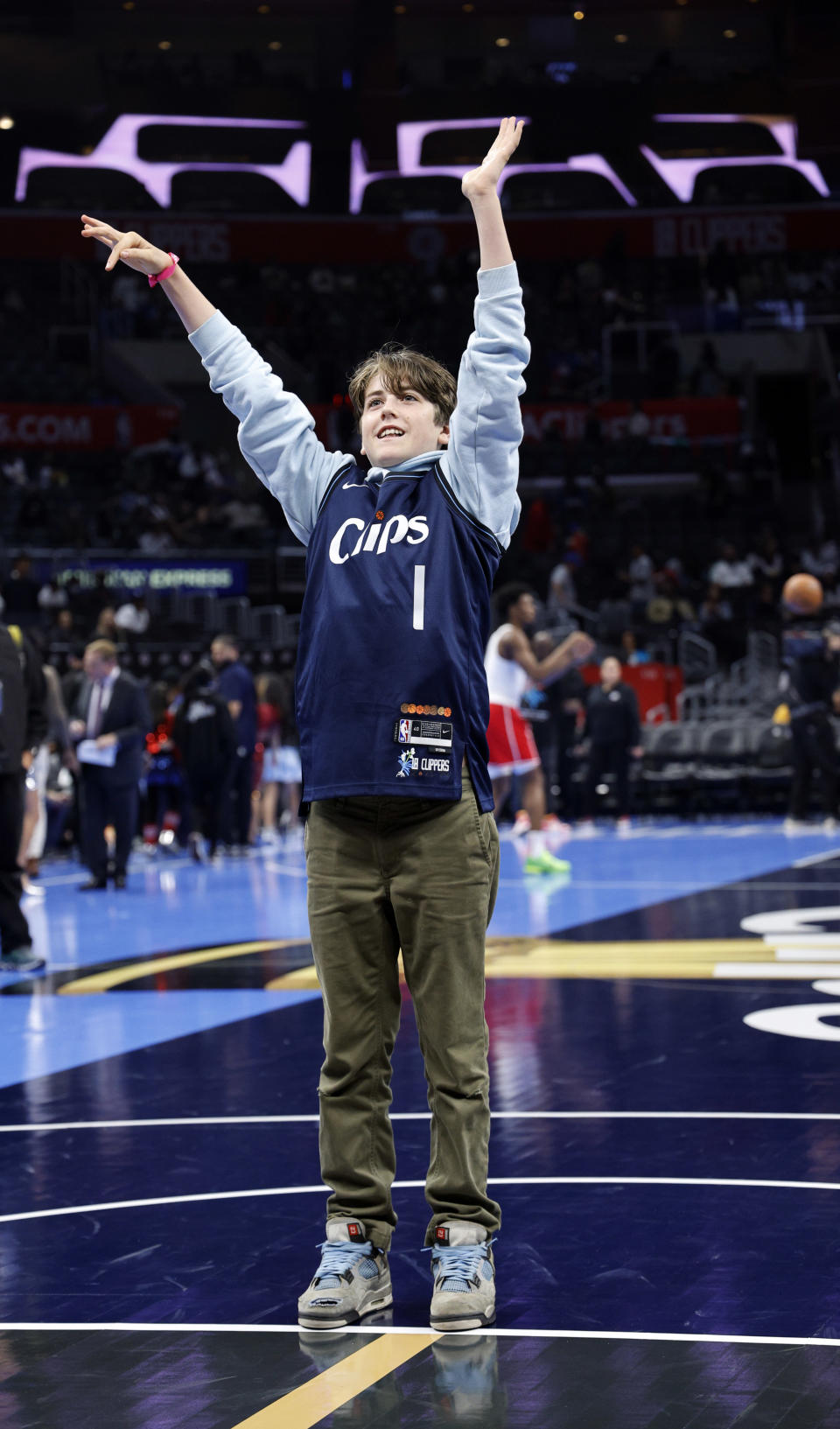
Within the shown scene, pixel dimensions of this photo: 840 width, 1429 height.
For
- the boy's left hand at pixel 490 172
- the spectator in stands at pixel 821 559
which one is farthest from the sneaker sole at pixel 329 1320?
the spectator in stands at pixel 821 559

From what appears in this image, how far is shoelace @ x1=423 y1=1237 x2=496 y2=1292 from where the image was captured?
3.32 m

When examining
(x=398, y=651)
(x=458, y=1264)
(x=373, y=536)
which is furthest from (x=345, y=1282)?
(x=373, y=536)

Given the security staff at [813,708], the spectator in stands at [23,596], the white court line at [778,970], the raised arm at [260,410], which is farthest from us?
the spectator in stands at [23,596]

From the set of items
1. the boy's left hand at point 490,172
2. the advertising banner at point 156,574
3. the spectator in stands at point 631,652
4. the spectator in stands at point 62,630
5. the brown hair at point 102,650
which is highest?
the advertising banner at point 156,574

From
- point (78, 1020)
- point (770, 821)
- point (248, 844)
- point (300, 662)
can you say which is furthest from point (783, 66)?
point (300, 662)

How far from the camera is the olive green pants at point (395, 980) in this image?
3.45 meters

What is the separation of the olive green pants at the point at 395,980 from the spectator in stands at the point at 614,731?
49.9 feet

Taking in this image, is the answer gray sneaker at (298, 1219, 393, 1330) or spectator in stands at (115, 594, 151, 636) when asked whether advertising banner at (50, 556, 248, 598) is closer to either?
spectator in stands at (115, 594, 151, 636)

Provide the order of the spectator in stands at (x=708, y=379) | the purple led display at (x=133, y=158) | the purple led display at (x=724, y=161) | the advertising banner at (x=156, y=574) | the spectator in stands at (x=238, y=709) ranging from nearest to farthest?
the spectator in stands at (x=238, y=709) → the advertising banner at (x=156, y=574) → the spectator in stands at (x=708, y=379) → the purple led display at (x=133, y=158) → the purple led display at (x=724, y=161)

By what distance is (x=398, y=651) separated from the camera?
3436 millimetres

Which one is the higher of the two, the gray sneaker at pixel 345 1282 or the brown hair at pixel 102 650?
the brown hair at pixel 102 650

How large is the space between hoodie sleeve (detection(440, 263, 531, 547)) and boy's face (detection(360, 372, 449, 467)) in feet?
0.43

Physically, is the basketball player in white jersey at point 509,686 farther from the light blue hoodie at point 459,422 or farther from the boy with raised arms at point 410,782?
the boy with raised arms at point 410,782

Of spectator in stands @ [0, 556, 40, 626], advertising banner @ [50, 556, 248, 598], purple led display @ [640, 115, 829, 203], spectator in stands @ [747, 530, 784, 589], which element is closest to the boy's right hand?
spectator in stands @ [0, 556, 40, 626]
